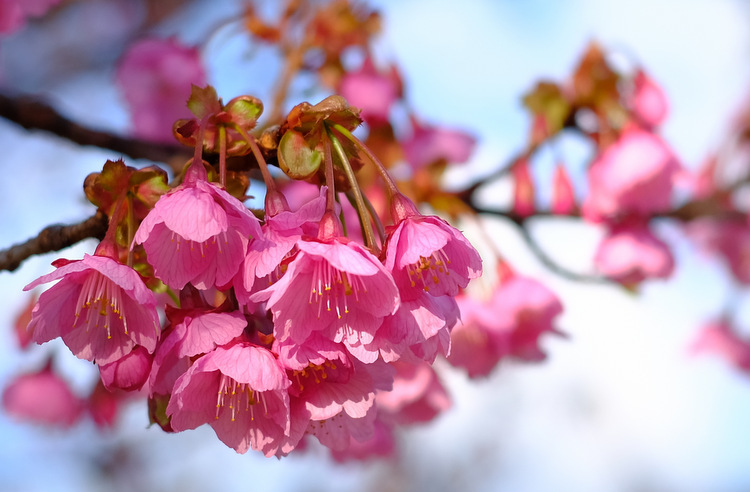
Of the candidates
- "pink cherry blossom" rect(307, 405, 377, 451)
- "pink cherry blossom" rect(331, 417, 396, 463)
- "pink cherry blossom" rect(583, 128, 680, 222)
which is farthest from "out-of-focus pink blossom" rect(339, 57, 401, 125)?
"pink cherry blossom" rect(307, 405, 377, 451)

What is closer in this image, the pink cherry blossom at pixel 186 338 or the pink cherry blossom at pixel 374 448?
the pink cherry blossom at pixel 186 338

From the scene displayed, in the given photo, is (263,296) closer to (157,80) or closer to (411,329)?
(411,329)

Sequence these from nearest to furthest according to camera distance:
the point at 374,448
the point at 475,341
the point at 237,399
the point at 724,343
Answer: the point at 237,399 < the point at 475,341 < the point at 374,448 < the point at 724,343

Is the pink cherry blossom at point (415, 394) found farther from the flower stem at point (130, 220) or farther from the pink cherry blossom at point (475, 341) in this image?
the flower stem at point (130, 220)

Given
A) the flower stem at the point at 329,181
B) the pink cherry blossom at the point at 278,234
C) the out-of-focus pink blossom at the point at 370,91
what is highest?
the flower stem at the point at 329,181

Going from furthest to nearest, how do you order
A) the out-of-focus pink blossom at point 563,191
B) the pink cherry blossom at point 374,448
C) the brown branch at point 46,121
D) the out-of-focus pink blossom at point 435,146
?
the out-of-focus pink blossom at point 435,146, the out-of-focus pink blossom at point 563,191, the pink cherry blossom at point 374,448, the brown branch at point 46,121

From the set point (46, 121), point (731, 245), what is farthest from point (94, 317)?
point (731, 245)

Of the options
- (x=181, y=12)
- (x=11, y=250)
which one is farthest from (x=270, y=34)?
(x=181, y=12)

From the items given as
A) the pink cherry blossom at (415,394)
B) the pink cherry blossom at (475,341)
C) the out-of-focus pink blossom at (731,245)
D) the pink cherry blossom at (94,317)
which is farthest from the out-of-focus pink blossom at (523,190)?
the pink cherry blossom at (94,317)
